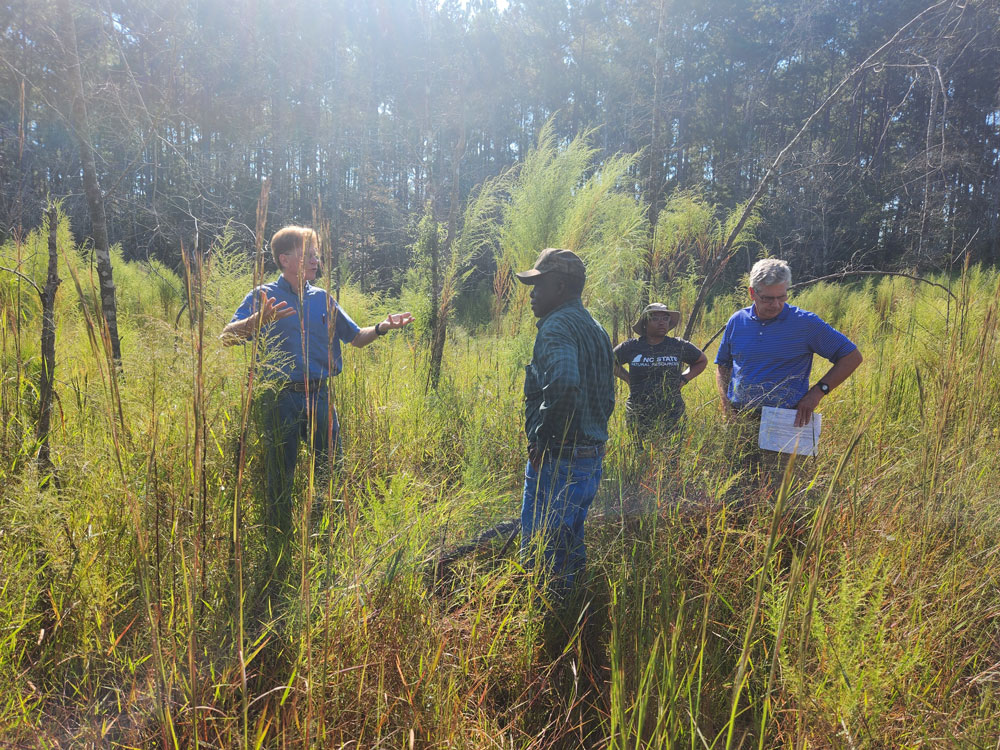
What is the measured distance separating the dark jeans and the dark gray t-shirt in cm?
197

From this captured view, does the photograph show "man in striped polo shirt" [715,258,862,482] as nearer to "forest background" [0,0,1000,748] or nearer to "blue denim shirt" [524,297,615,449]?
"forest background" [0,0,1000,748]

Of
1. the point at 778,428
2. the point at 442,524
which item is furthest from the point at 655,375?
the point at 442,524

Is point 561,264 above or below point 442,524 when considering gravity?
above

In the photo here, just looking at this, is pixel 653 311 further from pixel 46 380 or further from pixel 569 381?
Answer: pixel 46 380

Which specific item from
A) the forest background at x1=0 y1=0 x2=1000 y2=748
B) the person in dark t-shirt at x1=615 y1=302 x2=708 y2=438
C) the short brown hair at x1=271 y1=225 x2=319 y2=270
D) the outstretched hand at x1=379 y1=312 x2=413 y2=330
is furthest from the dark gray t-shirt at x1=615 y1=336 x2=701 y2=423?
the short brown hair at x1=271 y1=225 x2=319 y2=270

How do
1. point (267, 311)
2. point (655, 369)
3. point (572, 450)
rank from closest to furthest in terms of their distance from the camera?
1. point (267, 311)
2. point (572, 450)
3. point (655, 369)

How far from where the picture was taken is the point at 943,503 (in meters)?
1.92

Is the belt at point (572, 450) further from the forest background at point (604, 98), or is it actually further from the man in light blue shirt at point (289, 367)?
the forest background at point (604, 98)

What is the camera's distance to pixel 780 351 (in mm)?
3018

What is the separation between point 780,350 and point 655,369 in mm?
785

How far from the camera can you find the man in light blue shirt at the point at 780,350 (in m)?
2.91

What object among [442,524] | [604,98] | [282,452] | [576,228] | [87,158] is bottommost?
[442,524]

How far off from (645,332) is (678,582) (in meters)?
2.16

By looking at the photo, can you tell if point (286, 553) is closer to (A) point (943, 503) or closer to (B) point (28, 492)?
(B) point (28, 492)
